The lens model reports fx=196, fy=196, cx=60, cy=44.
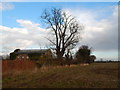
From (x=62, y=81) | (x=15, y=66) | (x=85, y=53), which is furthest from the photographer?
(x=85, y=53)

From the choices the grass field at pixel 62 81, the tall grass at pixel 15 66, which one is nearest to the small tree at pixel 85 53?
the tall grass at pixel 15 66

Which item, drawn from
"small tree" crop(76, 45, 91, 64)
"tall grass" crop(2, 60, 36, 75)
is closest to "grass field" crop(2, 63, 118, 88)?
"tall grass" crop(2, 60, 36, 75)

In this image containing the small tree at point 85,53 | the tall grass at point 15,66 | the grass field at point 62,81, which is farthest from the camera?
the small tree at point 85,53

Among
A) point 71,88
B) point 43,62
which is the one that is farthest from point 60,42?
point 71,88

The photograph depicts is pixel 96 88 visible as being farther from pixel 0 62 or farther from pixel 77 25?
pixel 77 25

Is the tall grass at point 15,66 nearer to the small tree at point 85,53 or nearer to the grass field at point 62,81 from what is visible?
the grass field at point 62,81

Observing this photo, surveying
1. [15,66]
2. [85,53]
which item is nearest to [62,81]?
[15,66]

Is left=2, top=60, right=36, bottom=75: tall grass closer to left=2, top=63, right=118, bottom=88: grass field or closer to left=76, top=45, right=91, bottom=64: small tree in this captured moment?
left=2, top=63, right=118, bottom=88: grass field

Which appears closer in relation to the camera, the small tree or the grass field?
the grass field

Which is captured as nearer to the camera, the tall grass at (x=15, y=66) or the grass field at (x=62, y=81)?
the grass field at (x=62, y=81)

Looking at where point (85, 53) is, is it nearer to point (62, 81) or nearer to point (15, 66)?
point (15, 66)

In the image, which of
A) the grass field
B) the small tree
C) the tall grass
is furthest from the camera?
the small tree

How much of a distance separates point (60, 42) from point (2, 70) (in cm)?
2581

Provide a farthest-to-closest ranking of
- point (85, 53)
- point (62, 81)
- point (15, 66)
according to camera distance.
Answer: point (85, 53) → point (15, 66) → point (62, 81)
